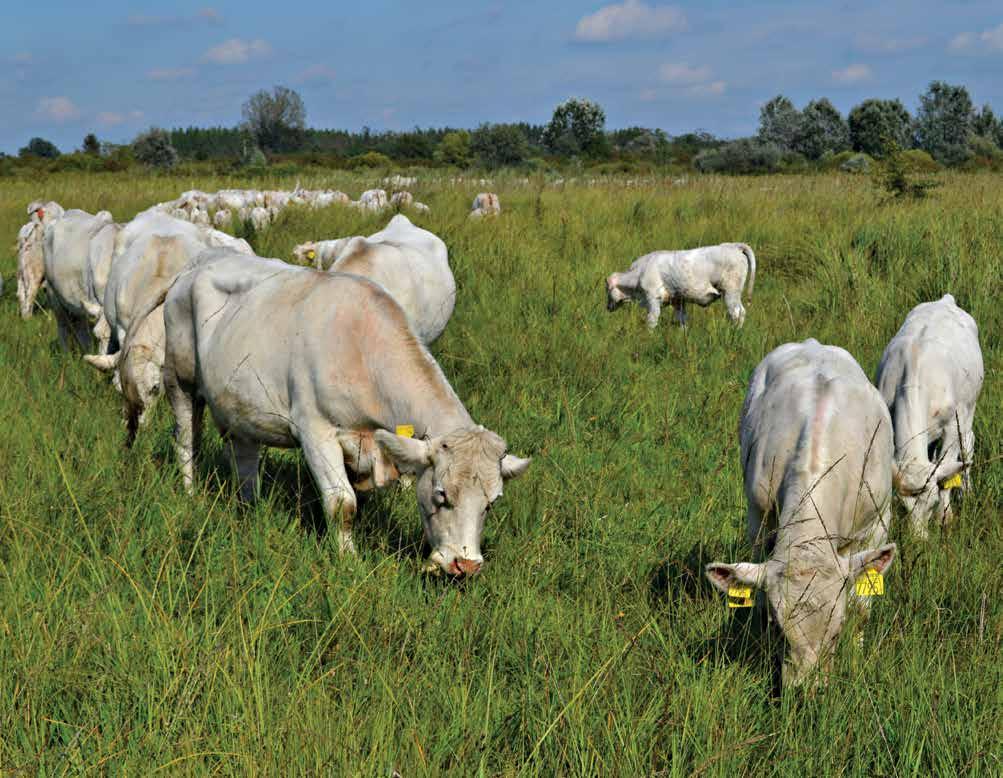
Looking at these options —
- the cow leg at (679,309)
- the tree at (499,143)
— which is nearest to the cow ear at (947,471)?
the cow leg at (679,309)

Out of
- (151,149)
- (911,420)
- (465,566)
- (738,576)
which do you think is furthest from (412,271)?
(151,149)

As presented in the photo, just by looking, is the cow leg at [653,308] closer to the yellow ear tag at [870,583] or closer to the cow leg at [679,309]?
the cow leg at [679,309]

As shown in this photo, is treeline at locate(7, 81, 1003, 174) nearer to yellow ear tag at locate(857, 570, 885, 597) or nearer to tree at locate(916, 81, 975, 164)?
tree at locate(916, 81, 975, 164)

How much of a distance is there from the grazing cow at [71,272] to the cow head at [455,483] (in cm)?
768

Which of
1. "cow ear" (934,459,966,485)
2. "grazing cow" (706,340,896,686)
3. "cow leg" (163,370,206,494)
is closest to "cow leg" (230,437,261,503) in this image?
"cow leg" (163,370,206,494)

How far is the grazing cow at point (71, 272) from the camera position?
1105 cm

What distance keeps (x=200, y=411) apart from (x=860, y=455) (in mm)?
4079

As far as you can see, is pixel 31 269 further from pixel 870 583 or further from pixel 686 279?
pixel 870 583

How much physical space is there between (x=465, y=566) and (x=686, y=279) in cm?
828

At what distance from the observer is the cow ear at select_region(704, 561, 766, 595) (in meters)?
3.53

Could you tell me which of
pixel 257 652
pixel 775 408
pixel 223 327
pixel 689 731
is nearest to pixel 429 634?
pixel 257 652

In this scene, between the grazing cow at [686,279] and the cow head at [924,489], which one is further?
the grazing cow at [686,279]

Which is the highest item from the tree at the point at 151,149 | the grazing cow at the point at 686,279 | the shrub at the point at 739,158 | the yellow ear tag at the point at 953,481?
the tree at the point at 151,149

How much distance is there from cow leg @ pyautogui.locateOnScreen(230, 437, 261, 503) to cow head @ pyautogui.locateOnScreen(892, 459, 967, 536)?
3.52 meters
